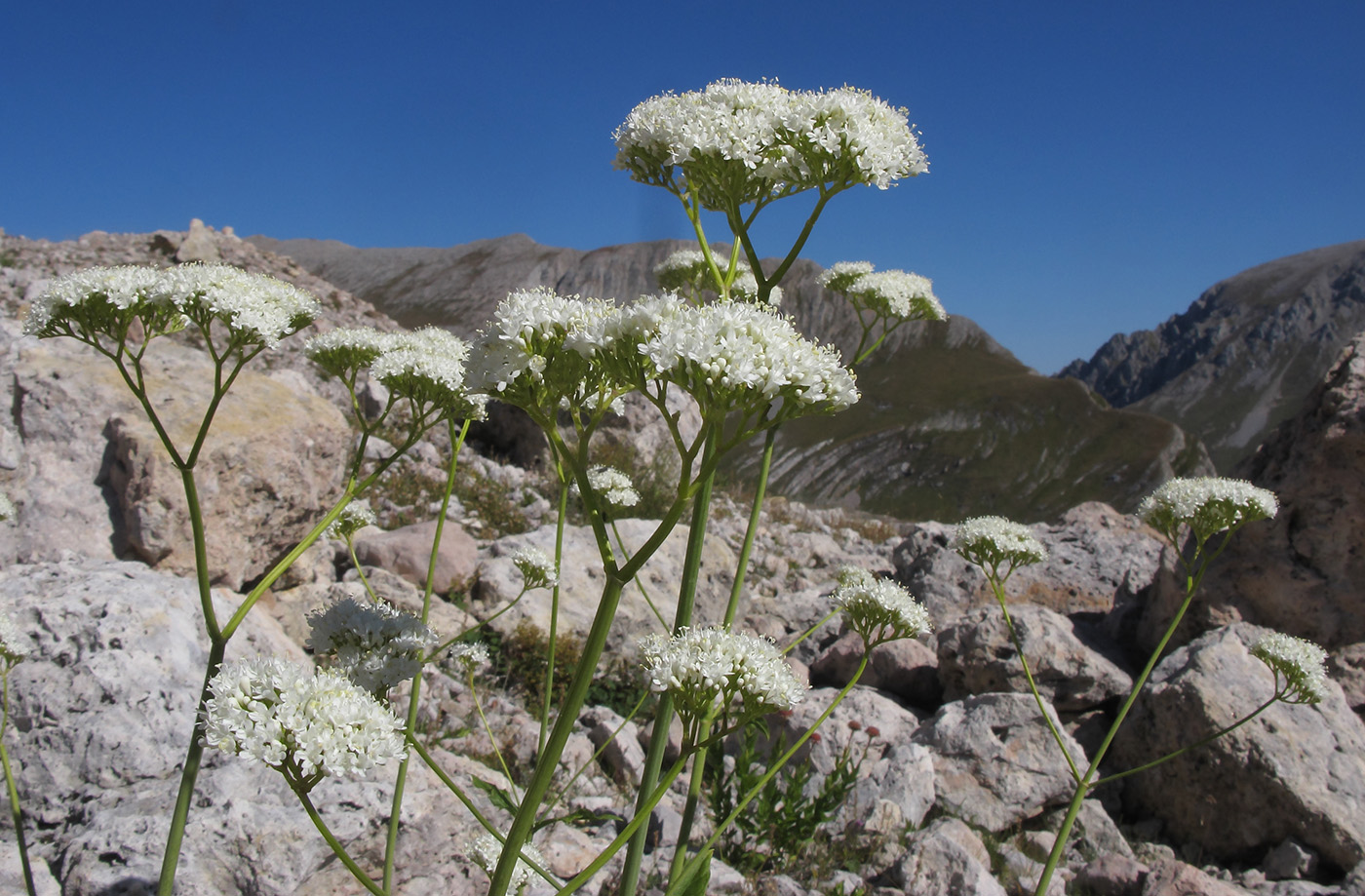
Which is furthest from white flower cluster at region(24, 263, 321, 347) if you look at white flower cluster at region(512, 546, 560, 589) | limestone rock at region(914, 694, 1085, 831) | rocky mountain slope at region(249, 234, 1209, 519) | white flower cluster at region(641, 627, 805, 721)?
rocky mountain slope at region(249, 234, 1209, 519)

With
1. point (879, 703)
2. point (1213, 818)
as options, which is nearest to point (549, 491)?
point (879, 703)

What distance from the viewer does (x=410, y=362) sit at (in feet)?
11.8

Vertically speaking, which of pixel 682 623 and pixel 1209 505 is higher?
pixel 1209 505

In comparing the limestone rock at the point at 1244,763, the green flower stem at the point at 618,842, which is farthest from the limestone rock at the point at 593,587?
the green flower stem at the point at 618,842

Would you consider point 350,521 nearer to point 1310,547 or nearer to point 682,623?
point 682,623

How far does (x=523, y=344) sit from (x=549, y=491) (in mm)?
11048

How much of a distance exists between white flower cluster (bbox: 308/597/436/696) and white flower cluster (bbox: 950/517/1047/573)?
154 inches

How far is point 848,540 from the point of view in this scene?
49.5 ft

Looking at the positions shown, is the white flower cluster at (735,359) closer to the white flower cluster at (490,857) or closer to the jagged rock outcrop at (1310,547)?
the white flower cluster at (490,857)

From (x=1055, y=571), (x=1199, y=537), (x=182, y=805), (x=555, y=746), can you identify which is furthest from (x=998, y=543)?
(x=1055, y=571)

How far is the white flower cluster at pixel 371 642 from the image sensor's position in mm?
2682

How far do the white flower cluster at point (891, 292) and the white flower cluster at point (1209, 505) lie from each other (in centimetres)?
202

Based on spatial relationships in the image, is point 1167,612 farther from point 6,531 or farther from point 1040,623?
point 6,531

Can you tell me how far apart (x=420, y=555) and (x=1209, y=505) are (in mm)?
7065
